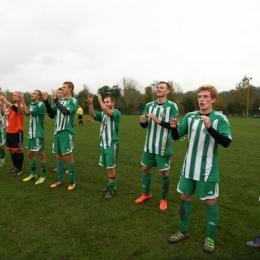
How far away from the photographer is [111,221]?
158 inches

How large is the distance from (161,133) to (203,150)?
127cm

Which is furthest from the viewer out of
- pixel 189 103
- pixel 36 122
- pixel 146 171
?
pixel 189 103

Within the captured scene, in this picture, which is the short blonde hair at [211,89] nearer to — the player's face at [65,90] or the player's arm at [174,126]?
the player's arm at [174,126]

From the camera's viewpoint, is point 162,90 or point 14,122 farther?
point 14,122

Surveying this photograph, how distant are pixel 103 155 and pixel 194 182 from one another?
7.59ft

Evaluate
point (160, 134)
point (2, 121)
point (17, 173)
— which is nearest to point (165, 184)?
point (160, 134)

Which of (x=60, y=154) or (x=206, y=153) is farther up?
(x=206, y=153)

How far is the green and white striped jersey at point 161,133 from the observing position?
14.2 ft

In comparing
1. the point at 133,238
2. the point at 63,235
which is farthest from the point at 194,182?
the point at 63,235

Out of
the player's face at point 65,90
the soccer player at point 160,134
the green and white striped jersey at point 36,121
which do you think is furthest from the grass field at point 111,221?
the player's face at point 65,90

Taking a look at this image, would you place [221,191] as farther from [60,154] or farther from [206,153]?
[60,154]

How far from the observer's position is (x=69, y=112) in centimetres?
506

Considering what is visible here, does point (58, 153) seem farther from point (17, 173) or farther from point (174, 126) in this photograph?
point (174, 126)

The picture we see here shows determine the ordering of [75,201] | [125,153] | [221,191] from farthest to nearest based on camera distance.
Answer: [125,153] → [221,191] → [75,201]
